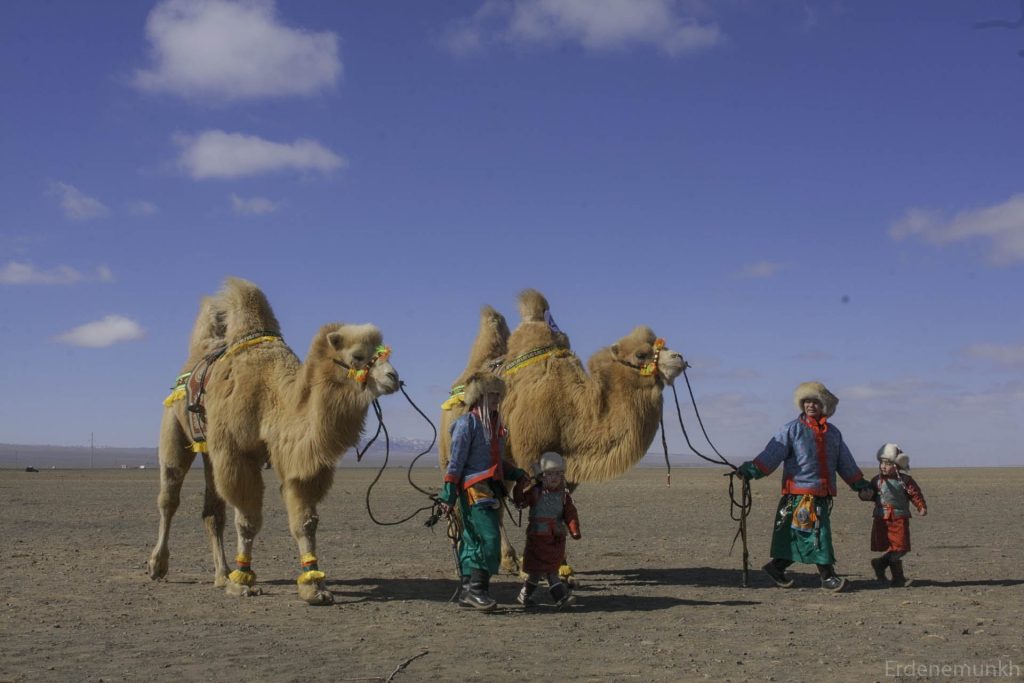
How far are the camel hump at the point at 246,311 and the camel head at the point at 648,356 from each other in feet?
11.4

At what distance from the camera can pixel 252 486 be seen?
9258mm

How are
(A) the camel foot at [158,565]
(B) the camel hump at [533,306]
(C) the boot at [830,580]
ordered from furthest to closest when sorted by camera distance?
(B) the camel hump at [533,306]
(A) the camel foot at [158,565]
(C) the boot at [830,580]

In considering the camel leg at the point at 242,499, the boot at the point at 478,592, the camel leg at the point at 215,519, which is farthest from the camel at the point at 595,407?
the camel leg at the point at 215,519

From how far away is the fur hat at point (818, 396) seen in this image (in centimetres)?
978

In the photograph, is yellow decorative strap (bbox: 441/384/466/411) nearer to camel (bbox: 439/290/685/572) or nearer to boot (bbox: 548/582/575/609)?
camel (bbox: 439/290/685/572)

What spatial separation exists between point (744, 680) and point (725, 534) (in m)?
10.1

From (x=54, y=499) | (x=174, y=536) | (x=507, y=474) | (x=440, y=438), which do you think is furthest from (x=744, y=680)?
(x=54, y=499)

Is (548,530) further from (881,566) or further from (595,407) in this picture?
(881,566)

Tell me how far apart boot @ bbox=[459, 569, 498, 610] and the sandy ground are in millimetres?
Answer: 97

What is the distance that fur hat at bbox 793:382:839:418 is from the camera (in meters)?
9.78

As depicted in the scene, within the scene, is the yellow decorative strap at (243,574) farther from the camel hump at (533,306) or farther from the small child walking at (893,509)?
the small child walking at (893,509)

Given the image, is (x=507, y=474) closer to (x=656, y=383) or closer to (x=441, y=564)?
(x=656, y=383)

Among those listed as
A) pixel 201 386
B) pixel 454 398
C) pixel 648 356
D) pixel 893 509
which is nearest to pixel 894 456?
pixel 893 509

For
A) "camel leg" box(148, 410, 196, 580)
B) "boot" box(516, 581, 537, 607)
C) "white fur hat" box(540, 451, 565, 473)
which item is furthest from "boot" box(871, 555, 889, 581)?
"camel leg" box(148, 410, 196, 580)
